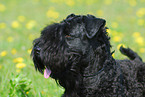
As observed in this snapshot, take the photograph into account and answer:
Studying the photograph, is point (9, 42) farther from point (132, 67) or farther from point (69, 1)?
point (69, 1)

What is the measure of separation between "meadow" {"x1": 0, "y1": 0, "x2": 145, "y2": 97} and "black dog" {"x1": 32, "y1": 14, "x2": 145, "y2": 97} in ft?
1.88

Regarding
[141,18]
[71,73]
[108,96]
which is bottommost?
[108,96]

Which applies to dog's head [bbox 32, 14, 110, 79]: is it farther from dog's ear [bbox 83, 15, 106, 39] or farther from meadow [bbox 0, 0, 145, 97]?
meadow [bbox 0, 0, 145, 97]

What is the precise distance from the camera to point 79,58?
2.74 metres

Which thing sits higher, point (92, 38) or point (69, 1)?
point (69, 1)

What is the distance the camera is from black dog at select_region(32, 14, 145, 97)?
2.69 metres

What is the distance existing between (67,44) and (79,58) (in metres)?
0.25

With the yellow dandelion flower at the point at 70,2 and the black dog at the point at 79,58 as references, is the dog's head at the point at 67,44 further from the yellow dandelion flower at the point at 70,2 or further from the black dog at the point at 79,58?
the yellow dandelion flower at the point at 70,2

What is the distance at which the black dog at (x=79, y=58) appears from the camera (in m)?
2.69

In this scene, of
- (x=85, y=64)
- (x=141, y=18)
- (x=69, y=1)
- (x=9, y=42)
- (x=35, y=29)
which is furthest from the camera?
(x=69, y=1)

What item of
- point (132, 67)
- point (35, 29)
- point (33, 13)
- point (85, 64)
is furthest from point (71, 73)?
point (33, 13)

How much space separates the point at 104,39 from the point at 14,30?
5.41 m

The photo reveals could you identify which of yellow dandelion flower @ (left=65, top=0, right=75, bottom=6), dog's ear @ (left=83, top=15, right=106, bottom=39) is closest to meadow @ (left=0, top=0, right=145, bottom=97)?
yellow dandelion flower @ (left=65, top=0, right=75, bottom=6)

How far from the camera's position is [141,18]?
28.1ft
